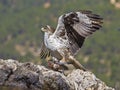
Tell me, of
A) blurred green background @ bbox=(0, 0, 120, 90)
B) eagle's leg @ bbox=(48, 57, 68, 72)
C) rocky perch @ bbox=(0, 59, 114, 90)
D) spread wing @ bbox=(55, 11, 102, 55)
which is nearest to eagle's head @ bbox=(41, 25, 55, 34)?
spread wing @ bbox=(55, 11, 102, 55)

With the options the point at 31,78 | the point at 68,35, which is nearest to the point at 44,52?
the point at 68,35

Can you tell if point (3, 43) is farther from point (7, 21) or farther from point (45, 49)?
point (45, 49)

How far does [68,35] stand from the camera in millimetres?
18109

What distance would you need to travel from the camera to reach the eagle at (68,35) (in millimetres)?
17484

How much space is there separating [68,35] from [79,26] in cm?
50

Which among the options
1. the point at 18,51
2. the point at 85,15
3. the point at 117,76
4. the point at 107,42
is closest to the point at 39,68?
the point at 85,15

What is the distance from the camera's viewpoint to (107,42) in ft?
433

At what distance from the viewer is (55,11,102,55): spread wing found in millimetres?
18062

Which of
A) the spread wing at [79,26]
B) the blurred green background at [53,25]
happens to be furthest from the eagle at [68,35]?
the blurred green background at [53,25]

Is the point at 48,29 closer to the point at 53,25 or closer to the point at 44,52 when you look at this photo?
the point at 44,52

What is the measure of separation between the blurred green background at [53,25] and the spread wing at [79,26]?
88424mm

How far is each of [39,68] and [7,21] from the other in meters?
143

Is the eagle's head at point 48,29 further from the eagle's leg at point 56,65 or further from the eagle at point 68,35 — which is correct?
the eagle's leg at point 56,65

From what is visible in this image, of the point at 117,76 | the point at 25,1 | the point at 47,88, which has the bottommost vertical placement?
the point at 47,88
